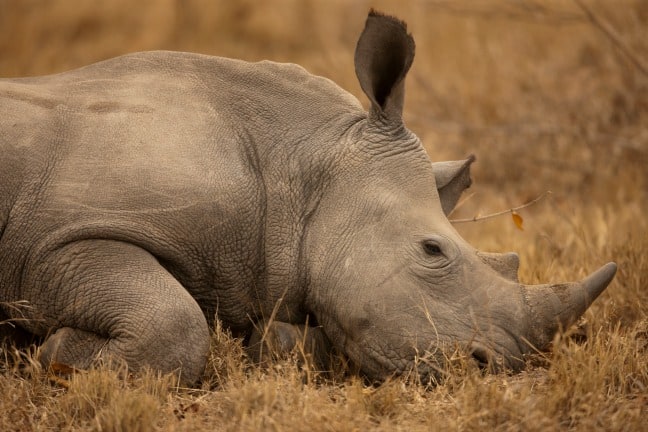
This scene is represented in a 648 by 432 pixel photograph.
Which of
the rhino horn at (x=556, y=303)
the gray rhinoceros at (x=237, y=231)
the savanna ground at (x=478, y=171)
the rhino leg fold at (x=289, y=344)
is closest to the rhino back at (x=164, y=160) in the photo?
the gray rhinoceros at (x=237, y=231)

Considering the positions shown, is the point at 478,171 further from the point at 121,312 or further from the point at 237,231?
the point at 121,312

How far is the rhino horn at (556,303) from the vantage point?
410cm

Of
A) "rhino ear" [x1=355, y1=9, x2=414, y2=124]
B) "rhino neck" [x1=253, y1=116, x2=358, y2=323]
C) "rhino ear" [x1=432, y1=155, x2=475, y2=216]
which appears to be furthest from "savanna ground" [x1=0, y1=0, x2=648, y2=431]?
"rhino ear" [x1=355, y1=9, x2=414, y2=124]

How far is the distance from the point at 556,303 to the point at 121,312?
164cm

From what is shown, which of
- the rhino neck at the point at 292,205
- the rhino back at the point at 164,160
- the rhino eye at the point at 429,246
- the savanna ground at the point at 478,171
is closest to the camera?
the savanna ground at the point at 478,171

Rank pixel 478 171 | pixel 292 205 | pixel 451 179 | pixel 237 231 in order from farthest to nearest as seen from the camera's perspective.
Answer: pixel 478 171, pixel 451 179, pixel 292 205, pixel 237 231

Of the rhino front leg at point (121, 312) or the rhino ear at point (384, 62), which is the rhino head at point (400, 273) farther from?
the rhino front leg at point (121, 312)

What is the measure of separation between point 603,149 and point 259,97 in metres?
4.95

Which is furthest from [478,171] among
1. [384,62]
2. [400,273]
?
[400,273]

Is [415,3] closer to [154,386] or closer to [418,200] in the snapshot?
[418,200]

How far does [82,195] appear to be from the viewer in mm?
3936

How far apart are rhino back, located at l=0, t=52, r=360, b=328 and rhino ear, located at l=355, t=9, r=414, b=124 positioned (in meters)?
0.18

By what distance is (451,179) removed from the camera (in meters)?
4.72

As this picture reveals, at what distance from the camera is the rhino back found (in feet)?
12.9
